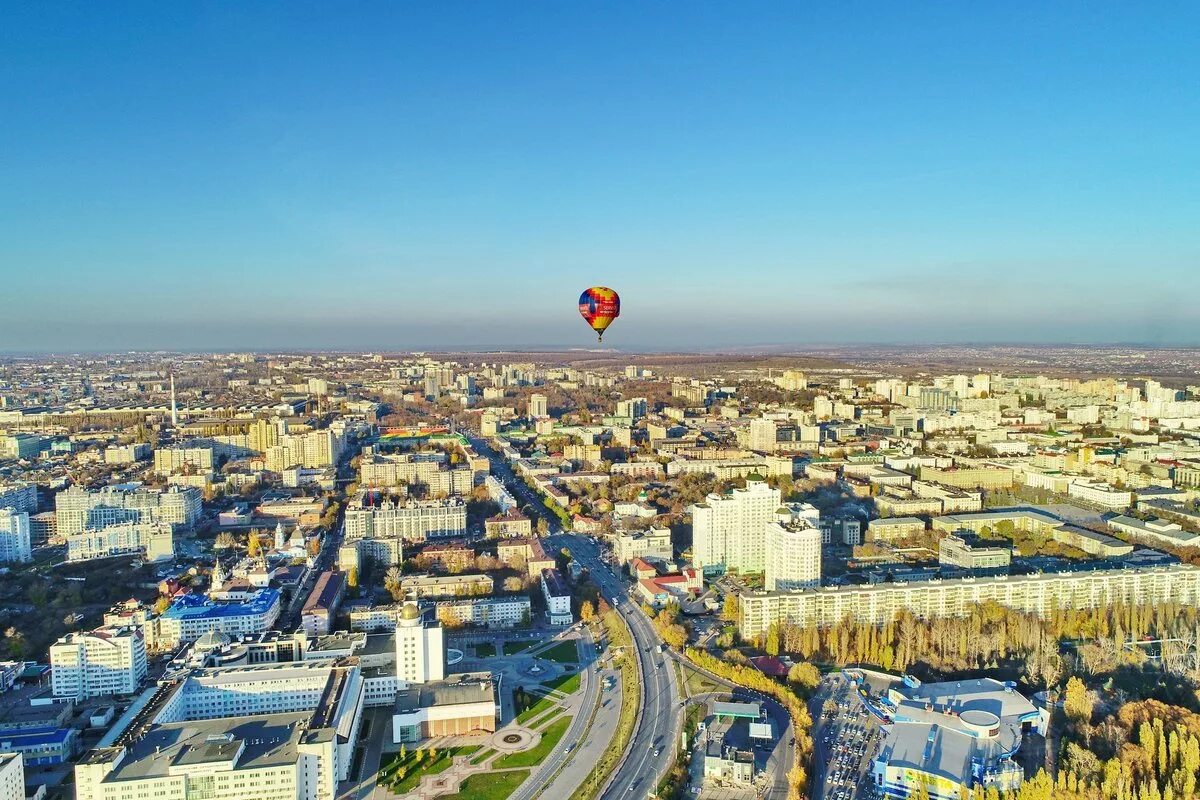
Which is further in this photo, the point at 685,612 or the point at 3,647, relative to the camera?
the point at 685,612

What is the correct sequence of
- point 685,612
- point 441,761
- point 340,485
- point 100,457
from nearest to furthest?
point 441,761, point 685,612, point 340,485, point 100,457

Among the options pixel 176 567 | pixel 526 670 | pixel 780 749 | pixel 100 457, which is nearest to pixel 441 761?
pixel 526 670

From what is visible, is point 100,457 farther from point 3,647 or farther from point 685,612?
point 685,612

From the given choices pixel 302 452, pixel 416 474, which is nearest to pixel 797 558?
pixel 416 474

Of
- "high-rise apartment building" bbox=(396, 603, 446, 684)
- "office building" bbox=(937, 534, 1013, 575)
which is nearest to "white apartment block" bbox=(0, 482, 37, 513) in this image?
"high-rise apartment building" bbox=(396, 603, 446, 684)

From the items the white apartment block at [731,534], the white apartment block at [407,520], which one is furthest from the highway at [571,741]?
the white apartment block at [407,520]

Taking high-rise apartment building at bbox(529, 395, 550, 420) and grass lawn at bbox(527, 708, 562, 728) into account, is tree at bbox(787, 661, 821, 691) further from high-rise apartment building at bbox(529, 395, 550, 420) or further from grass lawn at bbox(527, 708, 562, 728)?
high-rise apartment building at bbox(529, 395, 550, 420)

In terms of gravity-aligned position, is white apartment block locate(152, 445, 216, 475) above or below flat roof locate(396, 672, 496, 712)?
above
